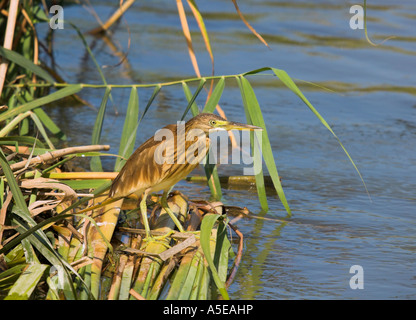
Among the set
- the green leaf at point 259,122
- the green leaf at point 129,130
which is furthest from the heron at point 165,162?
the green leaf at point 129,130

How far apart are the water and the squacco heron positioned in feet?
1.94

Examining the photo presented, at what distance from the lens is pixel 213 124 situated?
3666mm

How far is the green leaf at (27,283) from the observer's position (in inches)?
114

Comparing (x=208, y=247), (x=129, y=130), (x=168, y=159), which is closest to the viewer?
(x=208, y=247)

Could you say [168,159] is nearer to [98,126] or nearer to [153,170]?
[153,170]

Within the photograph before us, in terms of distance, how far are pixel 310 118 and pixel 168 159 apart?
→ 300 centimetres

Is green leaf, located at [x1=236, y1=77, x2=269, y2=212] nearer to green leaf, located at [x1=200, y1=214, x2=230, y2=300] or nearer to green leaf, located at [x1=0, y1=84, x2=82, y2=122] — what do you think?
green leaf, located at [x1=200, y1=214, x2=230, y2=300]

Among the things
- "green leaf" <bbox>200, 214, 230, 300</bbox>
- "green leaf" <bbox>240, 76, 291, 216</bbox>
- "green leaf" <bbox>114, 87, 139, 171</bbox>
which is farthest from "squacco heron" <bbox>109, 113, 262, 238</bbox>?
"green leaf" <bbox>200, 214, 230, 300</bbox>

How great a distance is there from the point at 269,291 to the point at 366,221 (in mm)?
1175

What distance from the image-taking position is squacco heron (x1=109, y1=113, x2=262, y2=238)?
3658mm
